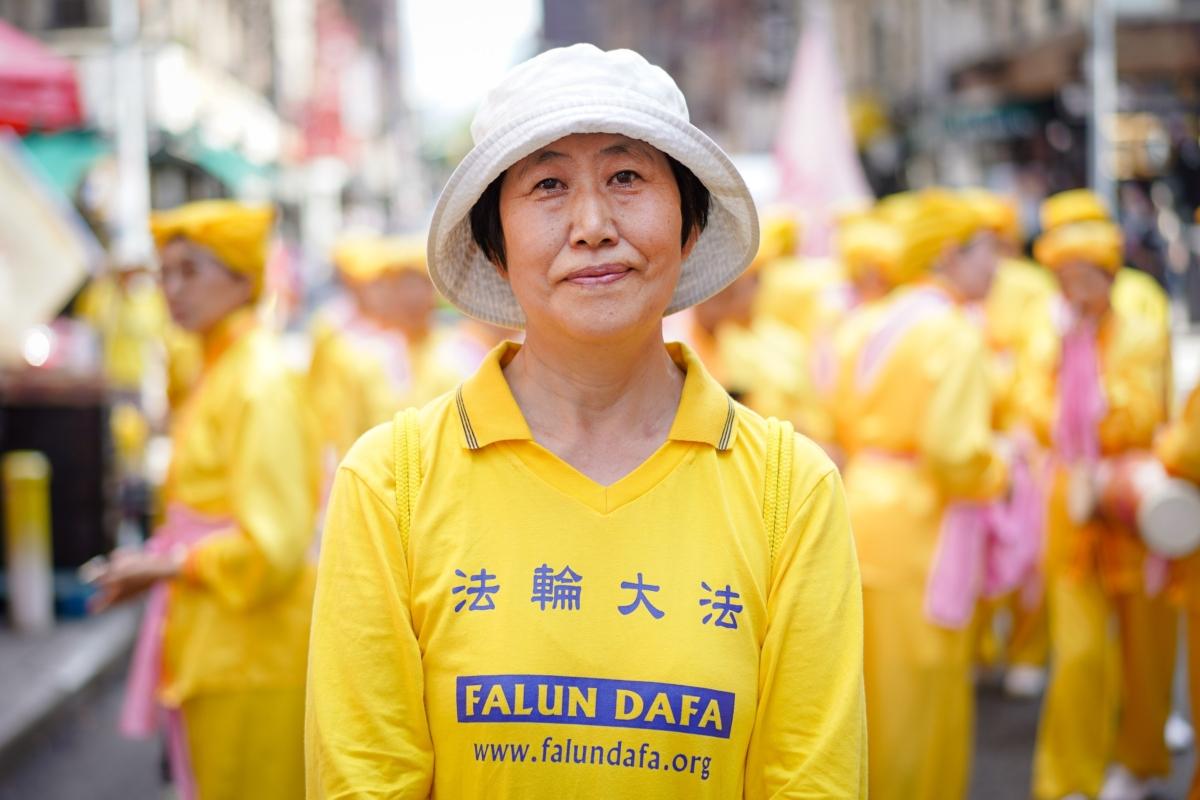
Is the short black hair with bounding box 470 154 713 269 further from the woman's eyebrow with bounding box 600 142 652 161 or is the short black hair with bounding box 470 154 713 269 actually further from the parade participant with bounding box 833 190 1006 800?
the parade participant with bounding box 833 190 1006 800

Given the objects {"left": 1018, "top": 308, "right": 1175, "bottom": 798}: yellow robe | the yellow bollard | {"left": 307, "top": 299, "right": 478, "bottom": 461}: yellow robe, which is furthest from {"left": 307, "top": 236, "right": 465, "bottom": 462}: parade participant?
{"left": 1018, "top": 308, "right": 1175, "bottom": 798}: yellow robe

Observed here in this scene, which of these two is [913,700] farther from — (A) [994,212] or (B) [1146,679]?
(A) [994,212]

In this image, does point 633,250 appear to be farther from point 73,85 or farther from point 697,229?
point 73,85

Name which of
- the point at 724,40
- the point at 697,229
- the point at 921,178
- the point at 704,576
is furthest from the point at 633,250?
the point at 724,40

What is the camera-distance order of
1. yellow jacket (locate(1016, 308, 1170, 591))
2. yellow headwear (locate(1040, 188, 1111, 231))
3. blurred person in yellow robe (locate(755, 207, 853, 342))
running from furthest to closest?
1. blurred person in yellow robe (locate(755, 207, 853, 342))
2. yellow headwear (locate(1040, 188, 1111, 231))
3. yellow jacket (locate(1016, 308, 1170, 591))

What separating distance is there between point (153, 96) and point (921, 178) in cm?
1472

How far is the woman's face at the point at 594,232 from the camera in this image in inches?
79.2

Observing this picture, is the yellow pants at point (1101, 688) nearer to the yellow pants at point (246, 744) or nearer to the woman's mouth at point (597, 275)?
the yellow pants at point (246, 744)

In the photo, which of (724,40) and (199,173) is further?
(724,40)

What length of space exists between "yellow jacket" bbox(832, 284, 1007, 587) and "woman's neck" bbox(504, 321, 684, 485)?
2.89 metres

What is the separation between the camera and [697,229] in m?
2.29

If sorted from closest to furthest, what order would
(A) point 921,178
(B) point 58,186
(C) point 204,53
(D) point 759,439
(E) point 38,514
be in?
(D) point 759,439
(E) point 38,514
(B) point 58,186
(A) point 921,178
(C) point 204,53

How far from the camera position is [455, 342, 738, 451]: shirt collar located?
210 cm


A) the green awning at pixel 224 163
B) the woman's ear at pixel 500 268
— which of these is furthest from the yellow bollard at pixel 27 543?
the green awning at pixel 224 163
